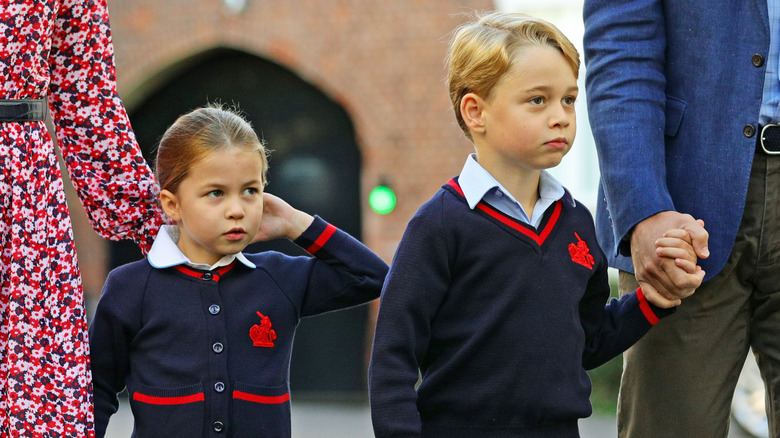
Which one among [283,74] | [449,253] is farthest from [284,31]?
[449,253]

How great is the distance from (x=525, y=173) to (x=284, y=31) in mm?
6423

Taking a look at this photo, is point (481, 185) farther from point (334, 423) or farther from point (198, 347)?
point (334, 423)

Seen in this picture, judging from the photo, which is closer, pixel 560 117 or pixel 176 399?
pixel 560 117

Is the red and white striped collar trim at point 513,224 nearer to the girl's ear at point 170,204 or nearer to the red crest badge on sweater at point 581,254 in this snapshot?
the red crest badge on sweater at point 581,254

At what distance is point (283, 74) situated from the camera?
30.0ft

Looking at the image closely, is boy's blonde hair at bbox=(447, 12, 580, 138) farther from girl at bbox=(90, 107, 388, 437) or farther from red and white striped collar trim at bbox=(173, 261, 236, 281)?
red and white striped collar trim at bbox=(173, 261, 236, 281)

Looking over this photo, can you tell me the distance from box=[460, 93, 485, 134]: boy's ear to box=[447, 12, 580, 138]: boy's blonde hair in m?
0.02

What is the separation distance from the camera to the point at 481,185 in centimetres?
249

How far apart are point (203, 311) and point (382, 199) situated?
Answer: 6048mm

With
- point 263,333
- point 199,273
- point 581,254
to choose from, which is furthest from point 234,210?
point 581,254

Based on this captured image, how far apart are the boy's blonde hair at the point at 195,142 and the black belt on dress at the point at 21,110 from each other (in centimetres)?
31

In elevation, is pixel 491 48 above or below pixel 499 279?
above

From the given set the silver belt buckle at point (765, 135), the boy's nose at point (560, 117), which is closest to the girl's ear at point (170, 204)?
the boy's nose at point (560, 117)

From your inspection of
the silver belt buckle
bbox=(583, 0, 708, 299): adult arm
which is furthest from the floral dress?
the silver belt buckle
